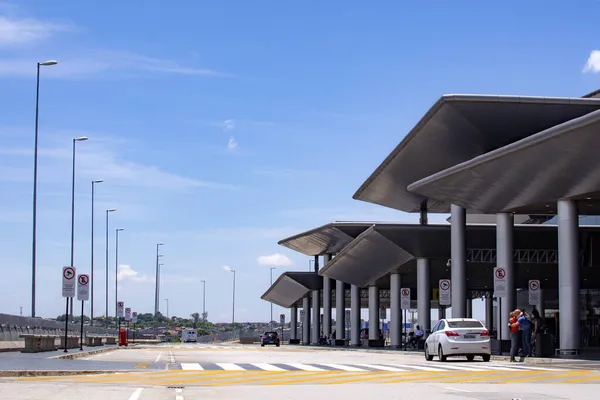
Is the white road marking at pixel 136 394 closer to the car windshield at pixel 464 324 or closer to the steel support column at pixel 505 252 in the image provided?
the car windshield at pixel 464 324

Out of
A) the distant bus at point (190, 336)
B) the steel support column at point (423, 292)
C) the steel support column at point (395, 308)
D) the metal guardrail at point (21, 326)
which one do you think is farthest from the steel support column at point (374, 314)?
the distant bus at point (190, 336)

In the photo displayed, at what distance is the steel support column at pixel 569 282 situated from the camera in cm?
3641

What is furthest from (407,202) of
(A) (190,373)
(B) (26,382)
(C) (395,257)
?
(B) (26,382)

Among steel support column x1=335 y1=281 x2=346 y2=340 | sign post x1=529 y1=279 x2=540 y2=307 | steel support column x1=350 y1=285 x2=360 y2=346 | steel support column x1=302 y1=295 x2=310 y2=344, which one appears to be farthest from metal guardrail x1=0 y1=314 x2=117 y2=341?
steel support column x1=302 y1=295 x2=310 y2=344

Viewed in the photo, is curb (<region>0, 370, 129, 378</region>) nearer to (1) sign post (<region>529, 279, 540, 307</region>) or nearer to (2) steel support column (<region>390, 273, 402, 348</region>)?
(1) sign post (<region>529, 279, 540, 307</region>)

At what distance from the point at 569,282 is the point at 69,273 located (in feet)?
60.4

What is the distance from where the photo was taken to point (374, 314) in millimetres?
76812

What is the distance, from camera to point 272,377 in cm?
2175

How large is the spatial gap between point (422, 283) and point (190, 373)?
124ft

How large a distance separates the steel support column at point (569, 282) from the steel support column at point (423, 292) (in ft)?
74.7

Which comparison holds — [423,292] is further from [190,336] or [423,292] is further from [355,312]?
[190,336]

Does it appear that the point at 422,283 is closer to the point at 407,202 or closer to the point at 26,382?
the point at 407,202

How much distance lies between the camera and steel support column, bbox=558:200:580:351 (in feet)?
119

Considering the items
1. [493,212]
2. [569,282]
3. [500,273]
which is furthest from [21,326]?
[569,282]
